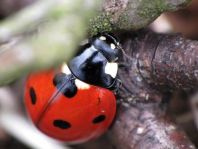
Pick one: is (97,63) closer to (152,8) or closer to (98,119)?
(98,119)

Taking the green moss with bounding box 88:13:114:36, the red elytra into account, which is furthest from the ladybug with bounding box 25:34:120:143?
the green moss with bounding box 88:13:114:36

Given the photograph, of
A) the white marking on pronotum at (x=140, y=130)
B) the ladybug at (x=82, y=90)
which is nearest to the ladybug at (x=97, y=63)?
the ladybug at (x=82, y=90)

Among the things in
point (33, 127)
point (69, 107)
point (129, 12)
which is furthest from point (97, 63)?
point (33, 127)

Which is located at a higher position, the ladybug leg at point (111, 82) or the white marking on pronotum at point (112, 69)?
the white marking on pronotum at point (112, 69)

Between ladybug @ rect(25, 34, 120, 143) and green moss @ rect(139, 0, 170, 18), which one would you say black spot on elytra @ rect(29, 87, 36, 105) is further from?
green moss @ rect(139, 0, 170, 18)

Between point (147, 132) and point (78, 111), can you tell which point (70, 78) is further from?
point (147, 132)

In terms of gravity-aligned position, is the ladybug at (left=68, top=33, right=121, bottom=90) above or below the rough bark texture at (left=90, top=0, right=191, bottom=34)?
below

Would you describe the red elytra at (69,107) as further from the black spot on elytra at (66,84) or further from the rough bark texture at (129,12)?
the rough bark texture at (129,12)
